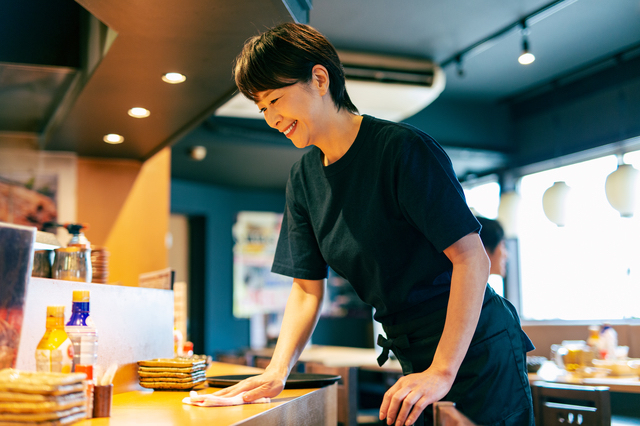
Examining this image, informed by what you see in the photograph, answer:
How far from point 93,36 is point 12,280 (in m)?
1.57

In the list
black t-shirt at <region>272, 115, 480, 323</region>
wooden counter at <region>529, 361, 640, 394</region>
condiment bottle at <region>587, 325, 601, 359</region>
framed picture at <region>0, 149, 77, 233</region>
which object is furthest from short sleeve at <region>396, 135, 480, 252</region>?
framed picture at <region>0, 149, 77, 233</region>

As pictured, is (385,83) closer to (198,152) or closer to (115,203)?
(198,152)

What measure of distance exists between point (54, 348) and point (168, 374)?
0.49 meters

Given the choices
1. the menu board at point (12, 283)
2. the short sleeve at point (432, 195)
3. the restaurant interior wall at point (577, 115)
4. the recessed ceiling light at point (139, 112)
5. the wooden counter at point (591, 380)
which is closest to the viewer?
the menu board at point (12, 283)

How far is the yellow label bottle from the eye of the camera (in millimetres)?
1065

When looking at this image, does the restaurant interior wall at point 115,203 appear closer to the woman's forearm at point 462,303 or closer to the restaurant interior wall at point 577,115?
the woman's forearm at point 462,303

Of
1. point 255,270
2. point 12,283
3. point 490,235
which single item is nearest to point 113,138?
point 490,235

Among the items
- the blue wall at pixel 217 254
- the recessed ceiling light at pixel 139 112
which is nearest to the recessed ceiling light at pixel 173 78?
the recessed ceiling light at pixel 139 112

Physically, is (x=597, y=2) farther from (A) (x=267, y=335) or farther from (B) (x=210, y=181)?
(A) (x=267, y=335)

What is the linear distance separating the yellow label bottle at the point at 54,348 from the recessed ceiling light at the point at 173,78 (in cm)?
132

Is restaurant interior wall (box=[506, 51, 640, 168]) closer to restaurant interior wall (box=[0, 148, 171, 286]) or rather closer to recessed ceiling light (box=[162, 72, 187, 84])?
restaurant interior wall (box=[0, 148, 171, 286])

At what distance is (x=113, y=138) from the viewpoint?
299 centimetres

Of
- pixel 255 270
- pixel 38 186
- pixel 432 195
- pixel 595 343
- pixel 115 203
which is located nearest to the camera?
pixel 432 195

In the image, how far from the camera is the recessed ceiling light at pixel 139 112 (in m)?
2.56
